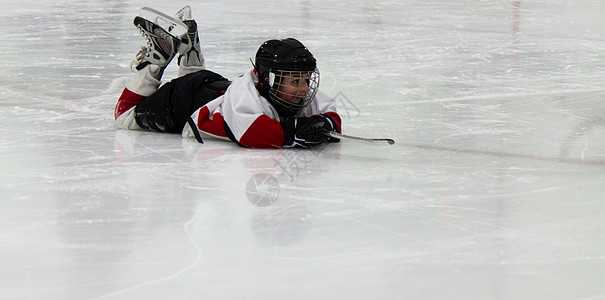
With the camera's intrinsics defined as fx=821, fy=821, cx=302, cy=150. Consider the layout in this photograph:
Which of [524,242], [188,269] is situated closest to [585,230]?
[524,242]

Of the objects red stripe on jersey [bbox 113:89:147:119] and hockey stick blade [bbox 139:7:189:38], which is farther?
red stripe on jersey [bbox 113:89:147:119]

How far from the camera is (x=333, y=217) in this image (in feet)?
6.88

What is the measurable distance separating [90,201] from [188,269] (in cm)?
57

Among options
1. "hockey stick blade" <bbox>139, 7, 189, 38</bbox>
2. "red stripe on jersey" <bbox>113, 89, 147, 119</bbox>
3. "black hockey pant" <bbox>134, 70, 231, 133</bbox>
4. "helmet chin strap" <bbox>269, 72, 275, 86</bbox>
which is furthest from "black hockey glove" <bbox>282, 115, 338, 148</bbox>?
"red stripe on jersey" <bbox>113, 89, 147, 119</bbox>

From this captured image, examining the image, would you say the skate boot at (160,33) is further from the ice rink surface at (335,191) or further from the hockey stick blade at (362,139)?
the hockey stick blade at (362,139)

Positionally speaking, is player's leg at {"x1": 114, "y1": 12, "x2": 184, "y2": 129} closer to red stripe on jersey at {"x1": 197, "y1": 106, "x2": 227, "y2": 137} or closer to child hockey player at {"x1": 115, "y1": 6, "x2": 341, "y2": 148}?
child hockey player at {"x1": 115, "y1": 6, "x2": 341, "y2": 148}

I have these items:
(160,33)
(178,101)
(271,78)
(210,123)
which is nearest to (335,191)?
(271,78)

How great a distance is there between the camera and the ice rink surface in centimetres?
172

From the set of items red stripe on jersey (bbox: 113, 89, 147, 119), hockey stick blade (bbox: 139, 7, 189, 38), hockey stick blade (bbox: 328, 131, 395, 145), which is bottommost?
red stripe on jersey (bbox: 113, 89, 147, 119)

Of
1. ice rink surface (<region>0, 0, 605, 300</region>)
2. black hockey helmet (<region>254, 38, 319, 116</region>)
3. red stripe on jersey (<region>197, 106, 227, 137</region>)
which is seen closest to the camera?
ice rink surface (<region>0, 0, 605, 300</region>)

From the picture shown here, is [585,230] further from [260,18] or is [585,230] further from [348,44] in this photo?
[260,18]

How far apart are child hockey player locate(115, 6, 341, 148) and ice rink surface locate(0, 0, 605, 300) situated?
0.21ft

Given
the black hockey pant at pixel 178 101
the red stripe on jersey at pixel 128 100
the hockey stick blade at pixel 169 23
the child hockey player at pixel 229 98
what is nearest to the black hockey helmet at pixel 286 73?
the child hockey player at pixel 229 98

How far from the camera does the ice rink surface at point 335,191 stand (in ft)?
5.65
